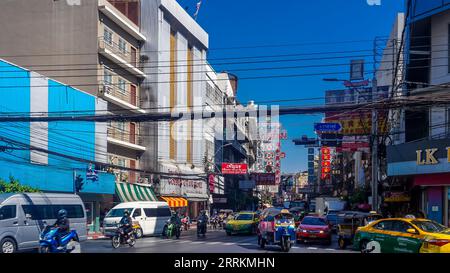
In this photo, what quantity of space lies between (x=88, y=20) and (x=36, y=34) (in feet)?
18.3

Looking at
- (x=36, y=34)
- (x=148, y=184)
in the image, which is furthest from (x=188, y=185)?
(x=36, y=34)

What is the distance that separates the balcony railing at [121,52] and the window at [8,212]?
875 inches

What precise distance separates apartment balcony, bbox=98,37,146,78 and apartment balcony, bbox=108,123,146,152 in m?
4.70

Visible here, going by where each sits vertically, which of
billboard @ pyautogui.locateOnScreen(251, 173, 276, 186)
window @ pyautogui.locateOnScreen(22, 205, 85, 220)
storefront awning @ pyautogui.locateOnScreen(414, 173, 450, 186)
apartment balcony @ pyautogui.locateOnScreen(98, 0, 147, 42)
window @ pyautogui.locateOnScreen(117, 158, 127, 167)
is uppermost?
apartment balcony @ pyautogui.locateOnScreen(98, 0, 147, 42)

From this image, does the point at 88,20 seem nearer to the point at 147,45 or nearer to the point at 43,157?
the point at 147,45

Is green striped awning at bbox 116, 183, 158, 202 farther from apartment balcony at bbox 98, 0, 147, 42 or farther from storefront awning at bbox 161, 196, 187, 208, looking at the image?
apartment balcony at bbox 98, 0, 147, 42

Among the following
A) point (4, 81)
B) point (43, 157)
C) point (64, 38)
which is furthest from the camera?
point (64, 38)

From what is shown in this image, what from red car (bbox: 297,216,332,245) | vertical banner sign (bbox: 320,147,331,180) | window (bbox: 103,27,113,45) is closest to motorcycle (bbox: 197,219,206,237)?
red car (bbox: 297,216,332,245)

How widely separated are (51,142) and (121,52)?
14.8 meters

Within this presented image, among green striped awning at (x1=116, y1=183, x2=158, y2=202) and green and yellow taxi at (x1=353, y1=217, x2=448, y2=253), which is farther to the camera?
green striped awning at (x1=116, y1=183, x2=158, y2=202)

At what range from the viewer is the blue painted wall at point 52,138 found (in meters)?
25.2

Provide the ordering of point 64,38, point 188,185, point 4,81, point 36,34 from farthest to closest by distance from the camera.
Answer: point 188,185 → point 64,38 → point 36,34 → point 4,81

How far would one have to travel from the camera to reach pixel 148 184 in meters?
45.9

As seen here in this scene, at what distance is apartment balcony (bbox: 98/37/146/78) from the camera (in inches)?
1499
